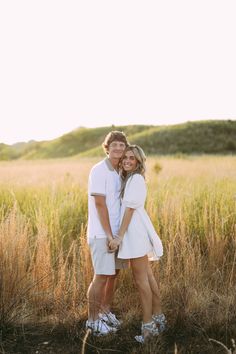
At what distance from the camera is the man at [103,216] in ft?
12.5

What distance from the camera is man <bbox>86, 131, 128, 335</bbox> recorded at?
3811 millimetres

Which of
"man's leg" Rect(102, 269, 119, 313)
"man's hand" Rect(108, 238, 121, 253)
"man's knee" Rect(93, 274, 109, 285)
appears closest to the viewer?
"man's hand" Rect(108, 238, 121, 253)

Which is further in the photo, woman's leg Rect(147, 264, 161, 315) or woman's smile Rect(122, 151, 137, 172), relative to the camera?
woman's leg Rect(147, 264, 161, 315)

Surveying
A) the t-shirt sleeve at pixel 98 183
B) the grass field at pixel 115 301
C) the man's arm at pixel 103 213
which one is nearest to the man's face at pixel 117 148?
the t-shirt sleeve at pixel 98 183

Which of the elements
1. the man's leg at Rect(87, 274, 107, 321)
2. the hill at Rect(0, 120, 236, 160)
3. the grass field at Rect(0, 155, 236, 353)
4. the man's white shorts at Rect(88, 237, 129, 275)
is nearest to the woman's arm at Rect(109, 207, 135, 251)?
the man's white shorts at Rect(88, 237, 129, 275)

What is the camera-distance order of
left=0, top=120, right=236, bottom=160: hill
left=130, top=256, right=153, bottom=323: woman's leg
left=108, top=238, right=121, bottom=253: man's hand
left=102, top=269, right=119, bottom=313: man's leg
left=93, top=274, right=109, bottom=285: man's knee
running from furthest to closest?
left=0, top=120, right=236, bottom=160: hill < left=102, top=269, right=119, bottom=313: man's leg < left=93, top=274, right=109, bottom=285: man's knee < left=130, top=256, right=153, bottom=323: woman's leg < left=108, top=238, right=121, bottom=253: man's hand

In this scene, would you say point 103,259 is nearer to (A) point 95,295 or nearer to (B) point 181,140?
(A) point 95,295

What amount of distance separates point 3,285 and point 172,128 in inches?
1623

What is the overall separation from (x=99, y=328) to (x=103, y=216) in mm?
941

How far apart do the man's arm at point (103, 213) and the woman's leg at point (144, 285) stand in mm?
328

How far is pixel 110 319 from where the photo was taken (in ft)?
13.0

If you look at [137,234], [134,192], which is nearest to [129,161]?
[134,192]

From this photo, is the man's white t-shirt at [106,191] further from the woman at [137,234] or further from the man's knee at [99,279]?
the man's knee at [99,279]

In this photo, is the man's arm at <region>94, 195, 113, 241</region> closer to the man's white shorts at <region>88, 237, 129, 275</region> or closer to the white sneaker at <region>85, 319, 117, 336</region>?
the man's white shorts at <region>88, 237, 129, 275</region>
